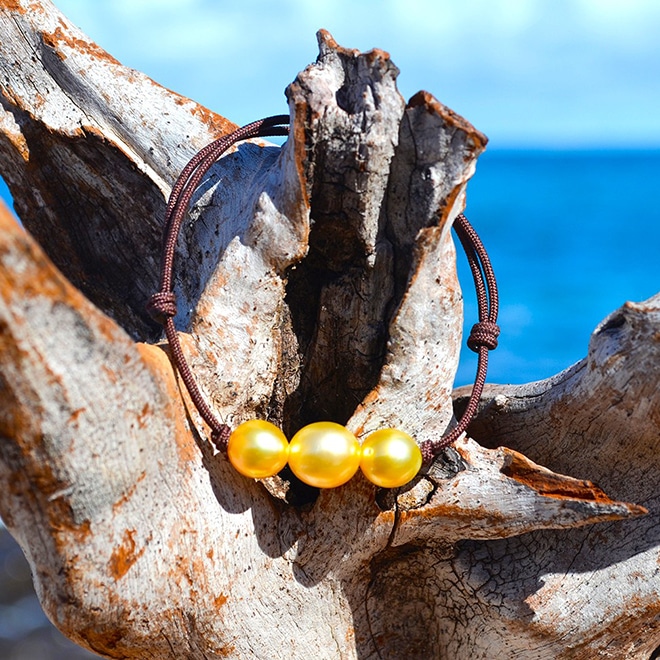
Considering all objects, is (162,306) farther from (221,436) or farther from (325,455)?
(325,455)

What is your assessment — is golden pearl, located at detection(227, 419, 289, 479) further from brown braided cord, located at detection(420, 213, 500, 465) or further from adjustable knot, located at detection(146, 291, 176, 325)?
brown braided cord, located at detection(420, 213, 500, 465)

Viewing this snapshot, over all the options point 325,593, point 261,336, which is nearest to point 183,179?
point 261,336

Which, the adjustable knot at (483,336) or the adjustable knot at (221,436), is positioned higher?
the adjustable knot at (483,336)

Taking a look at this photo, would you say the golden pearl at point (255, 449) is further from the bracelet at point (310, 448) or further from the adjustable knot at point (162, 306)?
the adjustable knot at point (162, 306)

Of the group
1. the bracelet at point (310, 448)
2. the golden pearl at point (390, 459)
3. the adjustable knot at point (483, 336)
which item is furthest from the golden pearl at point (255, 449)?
the adjustable knot at point (483, 336)

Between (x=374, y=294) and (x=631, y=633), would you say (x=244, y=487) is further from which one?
(x=631, y=633)

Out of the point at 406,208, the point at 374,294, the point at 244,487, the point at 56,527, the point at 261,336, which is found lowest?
the point at 56,527

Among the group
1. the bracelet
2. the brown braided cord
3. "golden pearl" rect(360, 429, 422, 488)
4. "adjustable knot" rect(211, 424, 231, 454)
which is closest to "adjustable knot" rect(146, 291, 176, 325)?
the bracelet
